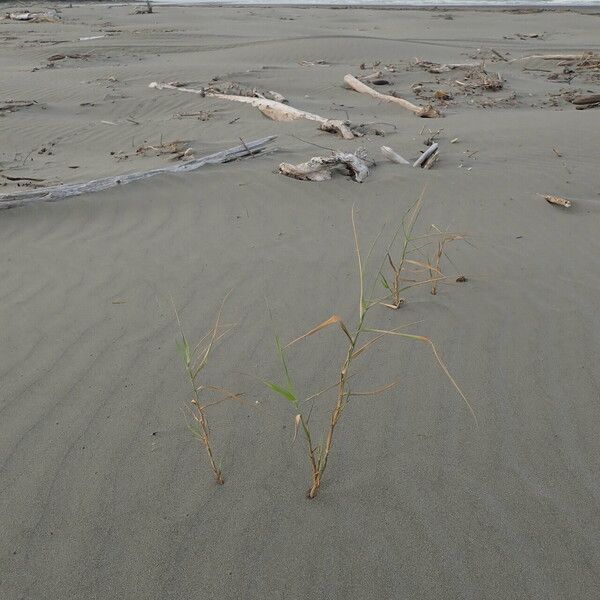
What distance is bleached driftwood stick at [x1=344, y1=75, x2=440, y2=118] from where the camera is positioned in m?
6.06

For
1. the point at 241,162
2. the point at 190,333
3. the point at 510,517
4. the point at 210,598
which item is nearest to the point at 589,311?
the point at 510,517

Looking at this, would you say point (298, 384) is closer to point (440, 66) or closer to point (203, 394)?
point (203, 394)

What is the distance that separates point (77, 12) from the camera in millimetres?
18766

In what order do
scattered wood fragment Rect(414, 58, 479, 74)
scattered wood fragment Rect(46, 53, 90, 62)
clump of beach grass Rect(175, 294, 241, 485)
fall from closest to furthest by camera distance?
clump of beach grass Rect(175, 294, 241, 485) → scattered wood fragment Rect(414, 58, 479, 74) → scattered wood fragment Rect(46, 53, 90, 62)

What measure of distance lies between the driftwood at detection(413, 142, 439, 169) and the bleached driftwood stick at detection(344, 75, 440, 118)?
5.21ft

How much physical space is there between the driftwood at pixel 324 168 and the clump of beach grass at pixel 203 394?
190 cm

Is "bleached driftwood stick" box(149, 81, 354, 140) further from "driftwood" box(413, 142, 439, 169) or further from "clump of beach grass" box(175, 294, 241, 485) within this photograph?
"clump of beach grass" box(175, 294, 241, 485)

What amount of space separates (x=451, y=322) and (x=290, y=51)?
9.64m

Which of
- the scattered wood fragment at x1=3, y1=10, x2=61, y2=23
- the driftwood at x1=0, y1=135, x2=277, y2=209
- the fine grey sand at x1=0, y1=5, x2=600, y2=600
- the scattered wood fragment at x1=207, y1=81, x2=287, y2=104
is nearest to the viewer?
the fine grey sand at x1=0, y1=5, x2=600, y2=600

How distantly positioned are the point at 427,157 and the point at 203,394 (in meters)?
3.27

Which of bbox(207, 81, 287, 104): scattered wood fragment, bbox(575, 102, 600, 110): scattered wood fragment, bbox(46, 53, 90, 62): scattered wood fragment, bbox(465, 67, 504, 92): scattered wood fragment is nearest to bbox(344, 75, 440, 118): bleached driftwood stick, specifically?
bbox(207, 81, 287, 104): scattered wood fragment

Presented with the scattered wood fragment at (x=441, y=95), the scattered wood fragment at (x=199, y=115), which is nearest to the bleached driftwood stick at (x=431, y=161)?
the scattered wood fragment at (x=441, y=95)

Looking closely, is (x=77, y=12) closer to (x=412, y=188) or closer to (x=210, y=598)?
(x=412, y=188)

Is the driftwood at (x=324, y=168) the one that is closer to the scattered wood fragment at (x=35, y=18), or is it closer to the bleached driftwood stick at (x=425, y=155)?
the bleached driftwood stick at (x=425, y=155)
